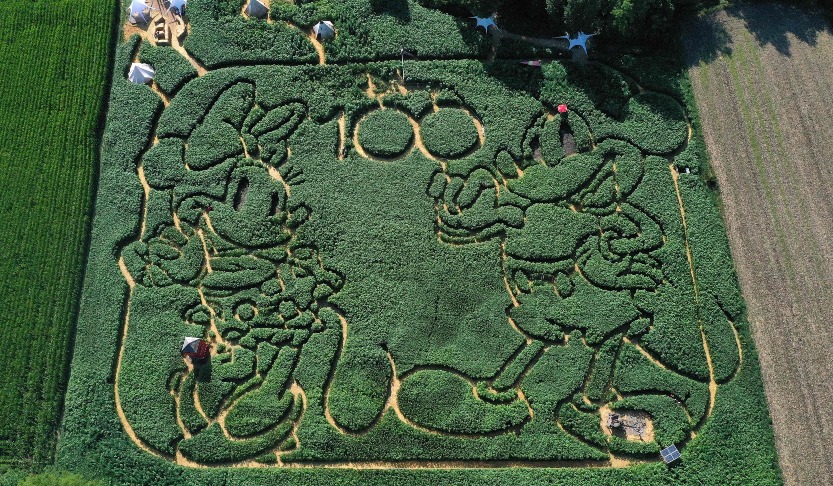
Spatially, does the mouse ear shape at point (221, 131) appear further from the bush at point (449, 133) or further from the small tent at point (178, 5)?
the bush at point (449, 133)

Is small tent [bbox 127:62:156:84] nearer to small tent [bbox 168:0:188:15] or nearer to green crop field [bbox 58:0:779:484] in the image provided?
green crop field [bbox 58:0:779:484]

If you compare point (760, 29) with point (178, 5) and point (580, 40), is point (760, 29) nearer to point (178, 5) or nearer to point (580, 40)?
point (580, 40)

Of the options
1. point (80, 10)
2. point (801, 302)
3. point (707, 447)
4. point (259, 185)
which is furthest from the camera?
point (80, 10)

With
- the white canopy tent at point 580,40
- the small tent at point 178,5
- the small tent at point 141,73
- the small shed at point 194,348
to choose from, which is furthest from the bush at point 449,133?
the small tent at point 178,5

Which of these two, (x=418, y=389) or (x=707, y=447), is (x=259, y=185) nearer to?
(x=418, y=389)

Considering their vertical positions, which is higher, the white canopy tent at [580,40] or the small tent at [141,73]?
the white canopy tent at [580,40]

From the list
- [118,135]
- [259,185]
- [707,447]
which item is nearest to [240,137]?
[259,185]

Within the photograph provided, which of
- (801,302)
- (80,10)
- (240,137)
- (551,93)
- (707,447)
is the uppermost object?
(80,10)

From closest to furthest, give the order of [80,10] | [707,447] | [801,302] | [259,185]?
1. [707,447]
2. [801,302]
3. [259,185]
4. [80,10]
